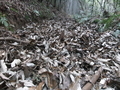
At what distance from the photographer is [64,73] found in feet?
4.90

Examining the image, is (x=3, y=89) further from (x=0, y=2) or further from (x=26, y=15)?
(x=26, y=15)

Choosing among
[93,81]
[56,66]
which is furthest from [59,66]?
[93,81]

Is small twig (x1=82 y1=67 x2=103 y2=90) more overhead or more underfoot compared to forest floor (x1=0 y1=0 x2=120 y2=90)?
more underfoot

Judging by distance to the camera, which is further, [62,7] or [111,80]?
[62,7]

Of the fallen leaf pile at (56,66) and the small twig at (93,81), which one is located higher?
the fallen leaf pile at (56,66)

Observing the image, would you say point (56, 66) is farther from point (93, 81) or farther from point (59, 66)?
point (93, 81)

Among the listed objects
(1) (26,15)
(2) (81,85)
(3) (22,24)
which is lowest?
(2) (81,85)

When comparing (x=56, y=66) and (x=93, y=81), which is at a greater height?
(x=56, y=66)

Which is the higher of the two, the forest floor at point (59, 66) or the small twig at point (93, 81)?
the forest floor at point (59, 66)

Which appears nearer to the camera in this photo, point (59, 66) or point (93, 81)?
point (93, 81)

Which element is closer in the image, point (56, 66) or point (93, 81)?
point (93, 81)

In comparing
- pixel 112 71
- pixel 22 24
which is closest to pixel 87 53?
pixel 112 71

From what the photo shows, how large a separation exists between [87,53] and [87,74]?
69 cm

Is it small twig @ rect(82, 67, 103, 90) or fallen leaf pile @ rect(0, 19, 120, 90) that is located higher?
fallen leaf pile @ rect(0, 19, 120, 90)
